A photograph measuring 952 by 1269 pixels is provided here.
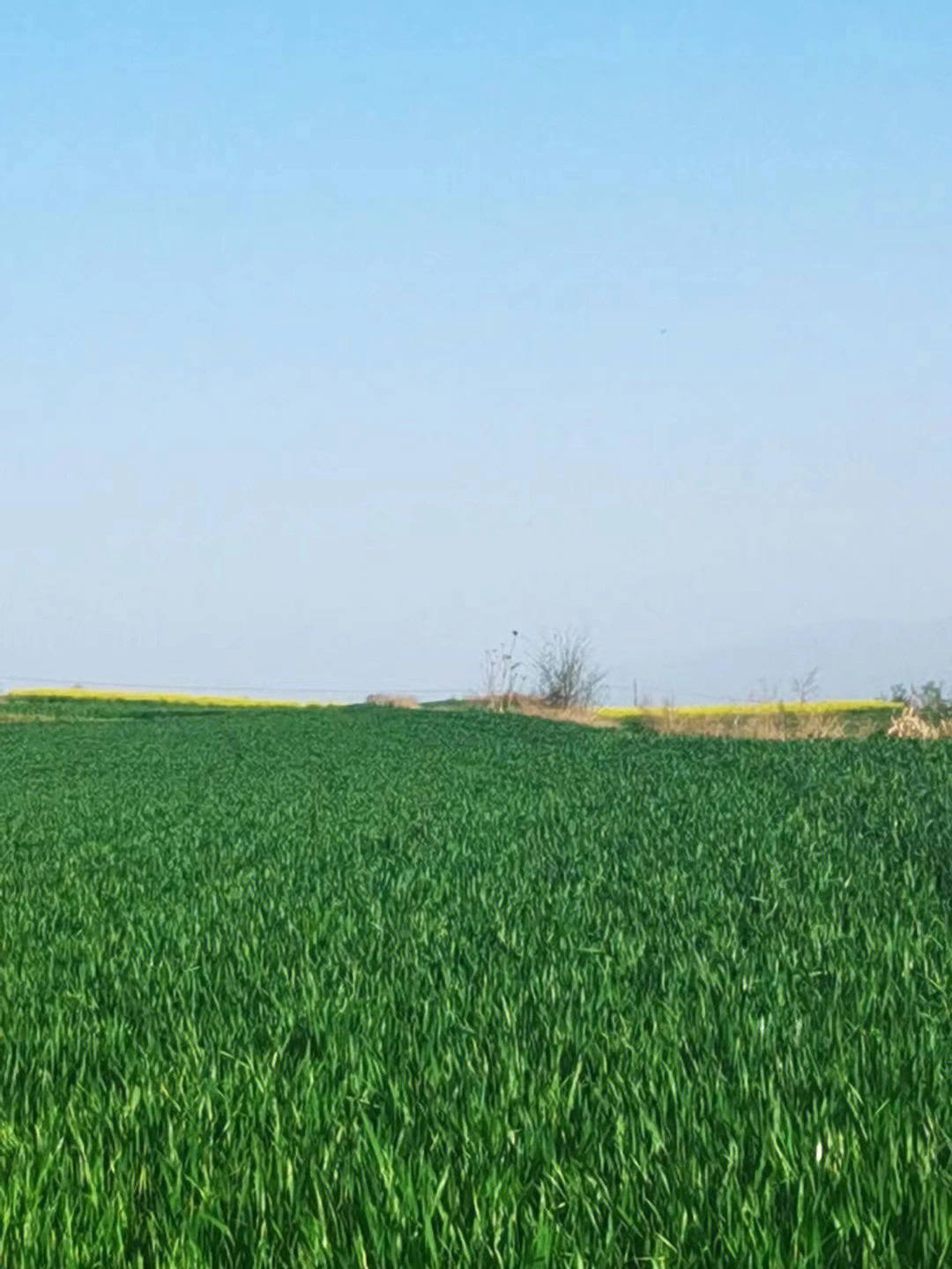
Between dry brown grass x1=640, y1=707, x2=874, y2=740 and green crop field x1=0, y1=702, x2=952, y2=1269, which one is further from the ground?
dry brown grass x1=640, y1=707, x2=874, y2=740

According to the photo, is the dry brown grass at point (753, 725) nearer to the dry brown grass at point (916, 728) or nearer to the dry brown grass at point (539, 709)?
the dry brown grass at point (539, 709)

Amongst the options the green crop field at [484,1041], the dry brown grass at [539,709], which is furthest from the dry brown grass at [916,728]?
the green crop field at [484,1041]

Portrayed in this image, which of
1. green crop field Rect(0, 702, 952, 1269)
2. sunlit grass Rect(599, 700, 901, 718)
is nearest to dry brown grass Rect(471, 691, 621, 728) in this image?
sunlit grass Rect(599, 700, 901, 718)

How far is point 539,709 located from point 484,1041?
149ft

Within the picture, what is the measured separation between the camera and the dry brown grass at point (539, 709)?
161 ft

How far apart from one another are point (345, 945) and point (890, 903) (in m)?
3.62

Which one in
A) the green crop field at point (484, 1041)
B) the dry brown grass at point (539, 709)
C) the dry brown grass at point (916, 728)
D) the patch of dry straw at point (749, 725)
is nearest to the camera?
the green crop field at point (484, 1041)

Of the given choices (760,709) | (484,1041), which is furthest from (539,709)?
(484,1041)

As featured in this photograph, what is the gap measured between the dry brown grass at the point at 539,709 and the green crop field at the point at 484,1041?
3234 centimetres

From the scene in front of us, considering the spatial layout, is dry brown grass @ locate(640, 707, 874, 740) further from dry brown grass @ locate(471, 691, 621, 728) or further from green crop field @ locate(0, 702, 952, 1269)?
green crop field @ locate(0, 702, 952, 1269)

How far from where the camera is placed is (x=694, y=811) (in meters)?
16.4

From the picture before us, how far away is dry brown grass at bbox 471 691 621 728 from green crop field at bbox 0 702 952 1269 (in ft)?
106

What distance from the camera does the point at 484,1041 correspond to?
6.61 m

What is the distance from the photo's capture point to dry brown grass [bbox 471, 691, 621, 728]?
161 ft
